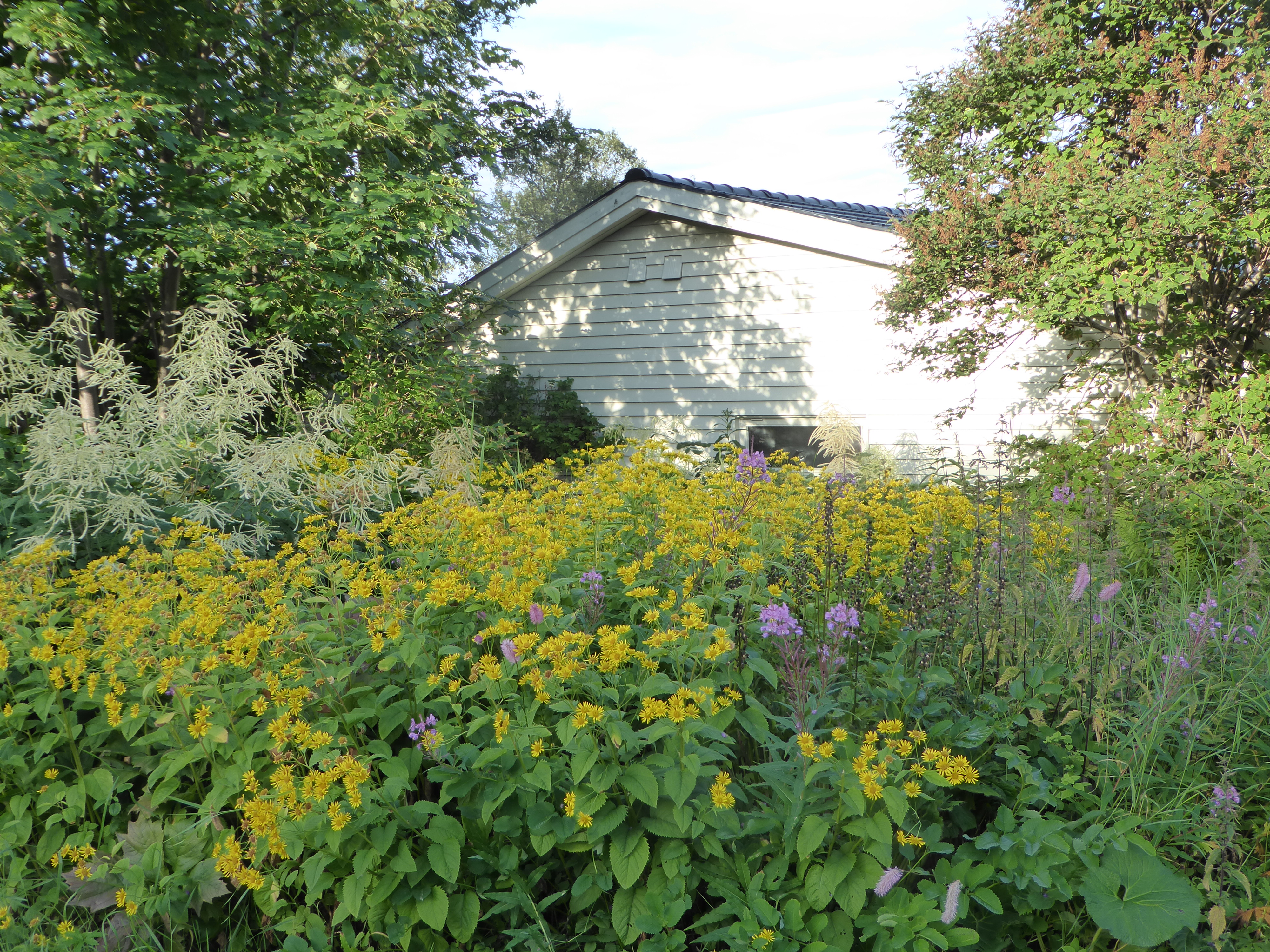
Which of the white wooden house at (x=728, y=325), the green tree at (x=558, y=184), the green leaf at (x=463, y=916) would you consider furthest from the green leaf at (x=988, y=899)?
the green tree at (x=558, y=184)

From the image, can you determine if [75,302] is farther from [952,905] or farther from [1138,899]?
[1138,899]

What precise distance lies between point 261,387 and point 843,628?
189 inches

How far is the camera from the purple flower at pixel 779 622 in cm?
194

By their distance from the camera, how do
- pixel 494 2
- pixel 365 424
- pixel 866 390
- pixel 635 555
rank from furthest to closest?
pixel 494 2, pixel 866 390, pixel 365 424, pixel 635 555

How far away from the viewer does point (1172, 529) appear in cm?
405

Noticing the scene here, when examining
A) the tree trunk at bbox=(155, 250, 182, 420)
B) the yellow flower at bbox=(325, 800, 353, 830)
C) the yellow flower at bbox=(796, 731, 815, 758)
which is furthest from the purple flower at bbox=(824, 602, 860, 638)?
the tree trunk at bbox=(155, 250, 182, 420)

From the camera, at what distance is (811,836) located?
1638 mm

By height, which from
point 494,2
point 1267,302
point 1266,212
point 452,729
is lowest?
point 452,729

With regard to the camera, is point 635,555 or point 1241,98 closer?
point 635,555

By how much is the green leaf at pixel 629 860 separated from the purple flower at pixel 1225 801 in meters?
1.38

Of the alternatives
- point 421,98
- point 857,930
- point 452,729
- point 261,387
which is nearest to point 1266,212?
point 857,930

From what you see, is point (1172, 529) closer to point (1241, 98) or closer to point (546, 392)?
point (1241, 98)

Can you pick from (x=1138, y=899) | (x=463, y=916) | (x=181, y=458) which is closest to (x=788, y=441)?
(x=181, y=458)

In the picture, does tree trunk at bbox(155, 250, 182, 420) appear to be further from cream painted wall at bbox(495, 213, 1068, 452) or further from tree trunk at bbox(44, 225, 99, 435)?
cream painted wall at bbox(495, 213, 1068, 452)
